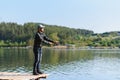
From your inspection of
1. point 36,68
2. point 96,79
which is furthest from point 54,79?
point 36,68

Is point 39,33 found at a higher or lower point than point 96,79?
higher

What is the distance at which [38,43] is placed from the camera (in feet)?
75.1

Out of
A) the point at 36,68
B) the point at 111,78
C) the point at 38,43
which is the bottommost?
the point at 111,78

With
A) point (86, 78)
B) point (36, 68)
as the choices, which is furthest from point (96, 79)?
point (36, 68)

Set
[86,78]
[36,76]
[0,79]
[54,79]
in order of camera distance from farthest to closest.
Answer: [86,78]
[54,79]
[36,76]
[0,79]

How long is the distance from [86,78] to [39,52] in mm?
25545

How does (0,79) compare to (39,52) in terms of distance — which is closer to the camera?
(0,79)

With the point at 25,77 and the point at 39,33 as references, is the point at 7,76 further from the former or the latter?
the point at 39,33

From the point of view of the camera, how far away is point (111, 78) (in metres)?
48.1

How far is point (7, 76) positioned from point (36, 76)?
1.88m

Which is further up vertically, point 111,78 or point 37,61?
point 37,61

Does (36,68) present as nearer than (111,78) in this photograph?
Yes

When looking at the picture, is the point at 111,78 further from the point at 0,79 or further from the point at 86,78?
the point at 0,79

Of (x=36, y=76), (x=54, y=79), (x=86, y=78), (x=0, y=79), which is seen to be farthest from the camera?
(x=86, y=78)
